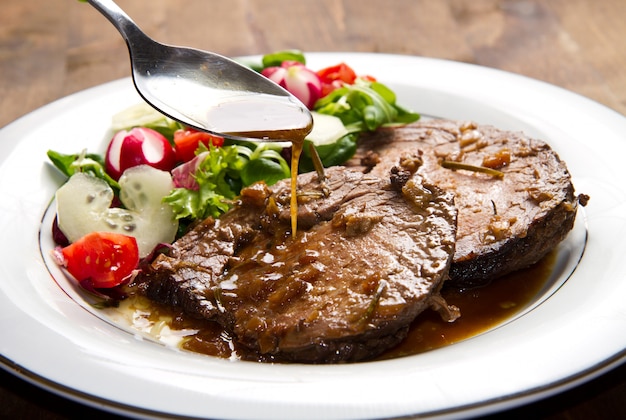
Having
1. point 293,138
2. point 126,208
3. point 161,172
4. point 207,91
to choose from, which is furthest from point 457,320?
point 126,208

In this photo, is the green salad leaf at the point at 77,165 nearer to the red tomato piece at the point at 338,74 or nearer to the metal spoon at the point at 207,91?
the metal spoon at the point at 207,91

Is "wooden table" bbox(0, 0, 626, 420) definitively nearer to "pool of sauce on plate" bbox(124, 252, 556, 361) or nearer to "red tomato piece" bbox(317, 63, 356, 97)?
"red tomato piece" bbox(317, 63, 356, 97)

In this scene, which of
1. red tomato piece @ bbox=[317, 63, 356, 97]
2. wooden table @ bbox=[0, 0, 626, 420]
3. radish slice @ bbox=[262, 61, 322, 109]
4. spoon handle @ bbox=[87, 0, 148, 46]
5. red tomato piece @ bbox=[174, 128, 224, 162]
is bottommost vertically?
wooden table @ bbox=[0, 0, 626, 420]

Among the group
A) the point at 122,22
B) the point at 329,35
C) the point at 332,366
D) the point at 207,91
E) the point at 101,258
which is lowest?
the point at 329,35

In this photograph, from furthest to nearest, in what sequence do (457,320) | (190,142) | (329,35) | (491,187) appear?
1. (329,35)
2. (190,142)
3. (491,187)
4. (457,320)

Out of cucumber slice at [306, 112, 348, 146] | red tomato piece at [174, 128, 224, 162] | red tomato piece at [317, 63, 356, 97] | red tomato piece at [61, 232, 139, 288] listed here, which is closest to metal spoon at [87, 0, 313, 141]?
red tomato piece at [174, 128, 224, 162]

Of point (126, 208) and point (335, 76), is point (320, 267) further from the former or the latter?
point (335, 76)

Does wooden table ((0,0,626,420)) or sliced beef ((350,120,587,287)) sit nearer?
sliced beef ((350,120,587,287))
